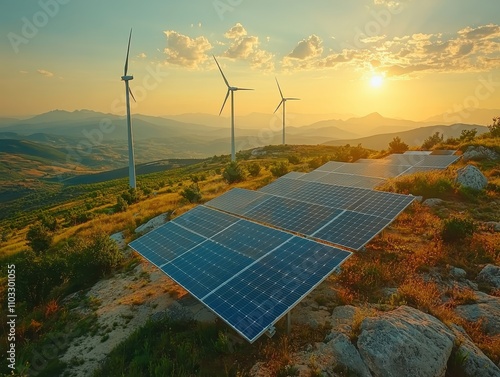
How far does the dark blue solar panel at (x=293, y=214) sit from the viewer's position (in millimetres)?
17438

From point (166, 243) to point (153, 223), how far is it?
13.3 m

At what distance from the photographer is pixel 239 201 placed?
23.0m

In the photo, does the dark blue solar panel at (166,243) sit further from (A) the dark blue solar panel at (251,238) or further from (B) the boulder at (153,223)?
(B) the boulder at (153,223)

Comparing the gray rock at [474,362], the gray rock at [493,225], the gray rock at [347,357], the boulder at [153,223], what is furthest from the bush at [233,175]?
the gray rock at [474,362]

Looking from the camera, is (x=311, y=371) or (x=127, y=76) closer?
(x=311, y=371)

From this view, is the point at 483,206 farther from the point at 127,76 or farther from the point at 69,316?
the point at 127,76

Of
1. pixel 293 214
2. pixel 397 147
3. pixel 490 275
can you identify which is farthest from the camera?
pixel 397 147

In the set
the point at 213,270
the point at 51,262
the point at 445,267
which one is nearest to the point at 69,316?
the point at 51,262

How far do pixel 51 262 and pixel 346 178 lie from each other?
26484 millimetres

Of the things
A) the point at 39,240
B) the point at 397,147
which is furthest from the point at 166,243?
the point at 397,147

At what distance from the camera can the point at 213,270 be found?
13.6m

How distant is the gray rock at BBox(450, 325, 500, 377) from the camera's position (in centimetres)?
938

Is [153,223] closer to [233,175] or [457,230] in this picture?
[233,175]

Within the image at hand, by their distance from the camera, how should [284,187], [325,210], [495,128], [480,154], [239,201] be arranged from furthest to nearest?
[495,128], [480,154], [284,187], [239,201], [325,210]
